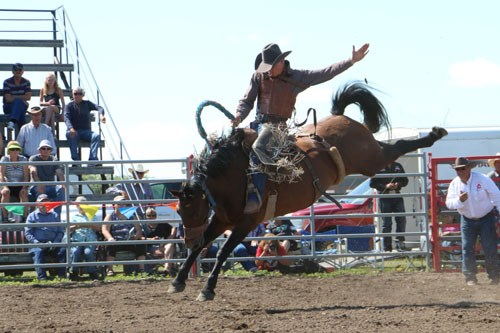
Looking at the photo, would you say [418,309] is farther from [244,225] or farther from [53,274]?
[53,274]

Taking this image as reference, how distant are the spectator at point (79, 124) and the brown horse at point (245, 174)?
5.88 meters

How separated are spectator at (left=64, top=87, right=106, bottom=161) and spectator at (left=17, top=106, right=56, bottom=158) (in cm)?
69

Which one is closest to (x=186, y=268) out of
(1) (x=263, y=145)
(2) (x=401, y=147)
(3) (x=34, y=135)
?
(1) (x=263, y=145)

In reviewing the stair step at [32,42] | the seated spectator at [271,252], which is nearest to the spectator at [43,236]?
the seated spectator at [271,252]

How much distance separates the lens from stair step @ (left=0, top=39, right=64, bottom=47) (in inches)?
681

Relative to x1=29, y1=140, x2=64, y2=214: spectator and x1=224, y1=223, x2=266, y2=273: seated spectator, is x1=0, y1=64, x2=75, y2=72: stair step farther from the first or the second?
x1=224, y1=223, x2=266, y2=273: seated spectator

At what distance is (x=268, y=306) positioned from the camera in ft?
27.3

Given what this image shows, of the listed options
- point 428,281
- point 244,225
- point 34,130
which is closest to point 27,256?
point 34,130

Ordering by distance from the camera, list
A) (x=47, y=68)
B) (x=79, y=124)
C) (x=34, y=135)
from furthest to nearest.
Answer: (x=47, y=68), (x=79, y=124), (x=34, y=135)

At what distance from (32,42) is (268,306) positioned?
10743 mm

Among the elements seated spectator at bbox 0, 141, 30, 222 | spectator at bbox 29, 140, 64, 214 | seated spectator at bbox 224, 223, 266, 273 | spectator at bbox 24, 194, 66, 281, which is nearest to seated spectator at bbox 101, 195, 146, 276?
spectator at bbox 24, 194, 66, 281

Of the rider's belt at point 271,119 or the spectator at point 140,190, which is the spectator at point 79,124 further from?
the rider's belt at point 271,119

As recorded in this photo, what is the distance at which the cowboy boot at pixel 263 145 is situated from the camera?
8469 mm

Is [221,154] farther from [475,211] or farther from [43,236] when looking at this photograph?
[43,236]
